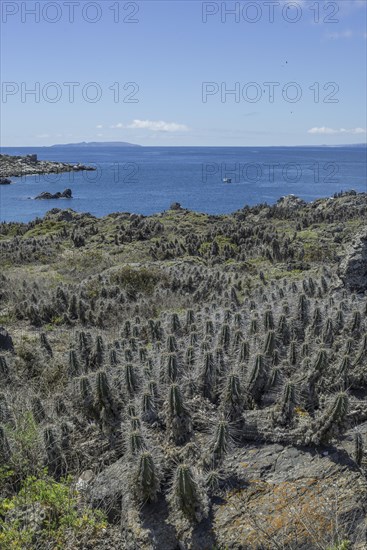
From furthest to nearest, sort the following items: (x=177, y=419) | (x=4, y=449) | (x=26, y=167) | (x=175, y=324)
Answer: (x=26, y=167), (x=175, y=324), (x=4, y=449), (x=177, y=419)

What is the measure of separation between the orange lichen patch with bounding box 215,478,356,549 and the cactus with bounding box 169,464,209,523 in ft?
0.61

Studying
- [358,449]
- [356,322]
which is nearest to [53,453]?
[358,449]

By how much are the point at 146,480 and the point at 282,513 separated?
1293 mm

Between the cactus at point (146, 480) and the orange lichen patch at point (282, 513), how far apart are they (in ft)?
2.11

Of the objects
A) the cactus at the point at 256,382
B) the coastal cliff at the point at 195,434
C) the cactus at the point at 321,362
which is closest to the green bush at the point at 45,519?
the coastal cliff at the point at 195,434

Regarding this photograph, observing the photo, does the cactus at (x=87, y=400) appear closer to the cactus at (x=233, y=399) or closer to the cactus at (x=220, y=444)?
the cactus at (x=233, y=399)

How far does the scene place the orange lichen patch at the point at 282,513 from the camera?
12.7 feet

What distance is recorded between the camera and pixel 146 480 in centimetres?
422

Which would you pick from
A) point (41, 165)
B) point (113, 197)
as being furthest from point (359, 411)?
point (41, 165)

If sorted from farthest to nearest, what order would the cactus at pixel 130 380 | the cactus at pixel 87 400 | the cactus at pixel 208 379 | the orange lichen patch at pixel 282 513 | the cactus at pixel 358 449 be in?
the cactus at pixel 130 380 < the cactus at pixel 208 379 < the cactus at pixel 87 400 < the cactus at pixel 358 449 < the orange lichen patch at pixel 282 513

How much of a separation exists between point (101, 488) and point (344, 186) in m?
79.3

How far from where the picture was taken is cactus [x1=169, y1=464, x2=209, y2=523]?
Result: 13.0ft

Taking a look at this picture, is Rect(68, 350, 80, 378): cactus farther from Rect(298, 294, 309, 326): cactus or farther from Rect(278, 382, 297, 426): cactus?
Rect(298, 294, 309, 326): cactus

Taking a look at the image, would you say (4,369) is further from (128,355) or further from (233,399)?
(233,399)
